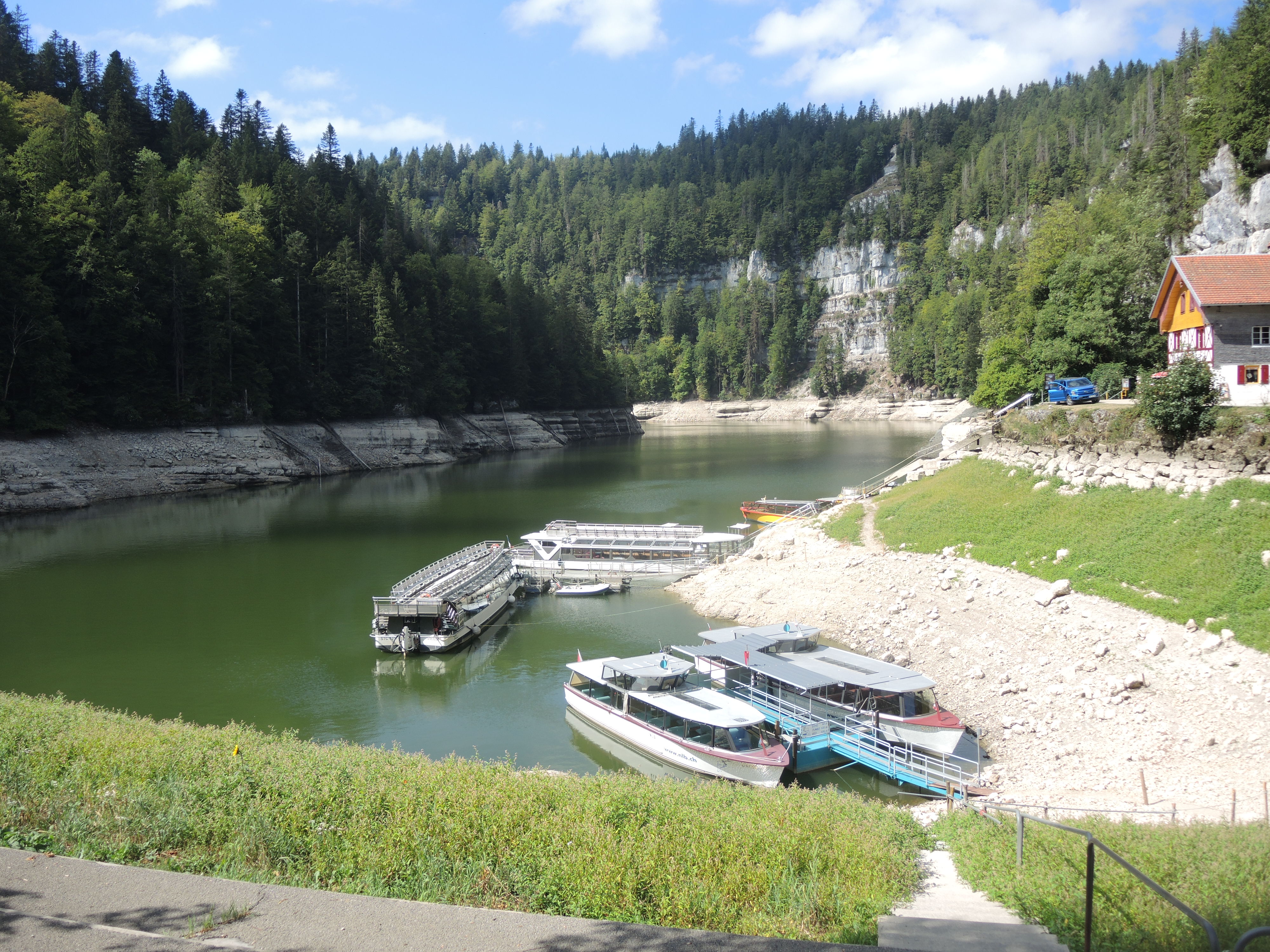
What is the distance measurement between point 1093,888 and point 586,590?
2935cm

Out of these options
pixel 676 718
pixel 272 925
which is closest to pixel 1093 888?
pixel 272 925

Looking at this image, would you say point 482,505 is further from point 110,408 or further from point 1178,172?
point 1178,172

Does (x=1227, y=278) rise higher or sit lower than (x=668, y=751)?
higher

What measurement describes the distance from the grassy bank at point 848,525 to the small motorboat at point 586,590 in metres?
10.5

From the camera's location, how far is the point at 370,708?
77.4 ft

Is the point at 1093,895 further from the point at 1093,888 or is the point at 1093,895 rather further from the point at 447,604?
the point at 447,604

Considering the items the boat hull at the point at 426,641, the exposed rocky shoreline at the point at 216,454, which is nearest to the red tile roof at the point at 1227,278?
the boat hull at the point at 426,641

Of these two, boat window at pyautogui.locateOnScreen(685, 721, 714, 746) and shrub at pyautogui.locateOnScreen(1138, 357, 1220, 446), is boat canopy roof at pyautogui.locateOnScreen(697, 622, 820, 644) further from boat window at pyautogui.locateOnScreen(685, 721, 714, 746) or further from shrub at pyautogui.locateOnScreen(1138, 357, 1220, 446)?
shrub at pyautogui.locateOnScreen(1138, 357, 1220, 446)

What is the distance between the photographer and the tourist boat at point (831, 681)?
18.4 m

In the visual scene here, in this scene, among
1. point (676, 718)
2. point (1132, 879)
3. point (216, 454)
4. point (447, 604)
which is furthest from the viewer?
point (216, 454)

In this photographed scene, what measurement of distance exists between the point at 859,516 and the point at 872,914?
1209 inches

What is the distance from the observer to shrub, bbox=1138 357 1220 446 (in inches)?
973

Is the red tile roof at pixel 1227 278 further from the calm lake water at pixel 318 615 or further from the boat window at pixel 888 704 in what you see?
the calm lake water at pixel 318 615

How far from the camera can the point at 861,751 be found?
18328 mm
